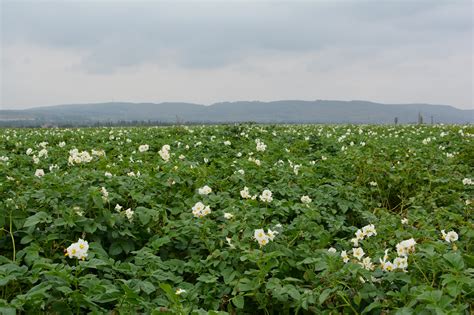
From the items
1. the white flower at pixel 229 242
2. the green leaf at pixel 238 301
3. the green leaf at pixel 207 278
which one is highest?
the white flower at pixel 229 242

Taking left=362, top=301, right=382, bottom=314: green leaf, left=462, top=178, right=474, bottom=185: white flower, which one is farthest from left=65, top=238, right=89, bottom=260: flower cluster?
left=462, top=178, right=474, bottom=185: white flower

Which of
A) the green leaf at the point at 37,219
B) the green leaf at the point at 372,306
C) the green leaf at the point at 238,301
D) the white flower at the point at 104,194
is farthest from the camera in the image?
the white flower at the point at 104,194

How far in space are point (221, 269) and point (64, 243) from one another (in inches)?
48.3

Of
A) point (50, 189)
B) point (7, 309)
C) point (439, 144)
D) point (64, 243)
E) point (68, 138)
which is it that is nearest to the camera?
point (7, 309)

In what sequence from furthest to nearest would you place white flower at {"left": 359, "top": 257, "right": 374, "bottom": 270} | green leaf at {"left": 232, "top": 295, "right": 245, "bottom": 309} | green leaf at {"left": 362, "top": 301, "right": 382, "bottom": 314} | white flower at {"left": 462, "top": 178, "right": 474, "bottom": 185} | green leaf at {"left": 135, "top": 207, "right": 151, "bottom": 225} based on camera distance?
white flower at {"left": 462, "top": 178, "right": 474, "bottom": 185} → green leaf at {"left": 135, "top": 207, "right": 151, "bottom": 225} → white flower at {"left": 359, "top": 257, "right": 374, "bottom": 270} → green leaf at {"left": 232, "top": 295, "right": 245, "bottom": 309} → green leaf at {"left": 362, "top": 301, "right": 382, "bottom": 314}

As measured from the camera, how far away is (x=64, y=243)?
10.8ft

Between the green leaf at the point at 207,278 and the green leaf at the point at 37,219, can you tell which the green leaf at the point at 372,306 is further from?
the green leaf at the point at 37,219

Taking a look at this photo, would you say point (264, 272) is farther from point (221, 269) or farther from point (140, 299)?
point (140, 299)

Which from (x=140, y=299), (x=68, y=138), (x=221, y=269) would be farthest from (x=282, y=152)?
(x=68, y=138)

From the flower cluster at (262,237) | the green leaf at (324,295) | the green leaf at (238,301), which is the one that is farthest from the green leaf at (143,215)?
the green leaf at (324,295)

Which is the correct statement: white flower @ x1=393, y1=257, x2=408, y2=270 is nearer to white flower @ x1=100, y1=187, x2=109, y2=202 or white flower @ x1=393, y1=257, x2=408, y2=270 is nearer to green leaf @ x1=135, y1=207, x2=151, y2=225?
green leaf @ x1=135, y1=207, x2=151, y2=225

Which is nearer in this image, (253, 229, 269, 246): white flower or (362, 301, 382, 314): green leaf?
(362, 301, 382, 314): green leaf

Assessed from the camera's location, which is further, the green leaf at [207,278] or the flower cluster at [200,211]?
the flower cluster at [200,211]

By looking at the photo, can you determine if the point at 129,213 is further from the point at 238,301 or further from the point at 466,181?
the point at 466,181
